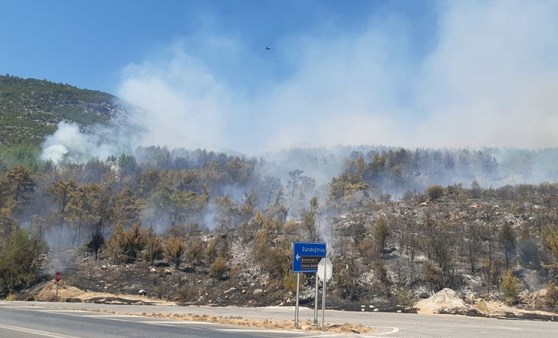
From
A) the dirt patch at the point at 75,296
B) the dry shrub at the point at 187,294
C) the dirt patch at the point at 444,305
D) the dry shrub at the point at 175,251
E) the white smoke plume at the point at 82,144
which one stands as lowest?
the dirt patch at the point at 75,296

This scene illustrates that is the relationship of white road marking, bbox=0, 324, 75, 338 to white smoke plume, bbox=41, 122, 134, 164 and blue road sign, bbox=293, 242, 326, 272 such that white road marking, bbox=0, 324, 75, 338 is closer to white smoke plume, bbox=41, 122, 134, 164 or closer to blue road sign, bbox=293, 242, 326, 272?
blue road sign, bbox=293, 242, 326, 272

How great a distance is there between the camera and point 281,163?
110062 millimetres

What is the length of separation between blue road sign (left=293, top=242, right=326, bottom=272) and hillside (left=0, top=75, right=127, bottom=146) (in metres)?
105

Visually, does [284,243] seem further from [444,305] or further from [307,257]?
[307,257]

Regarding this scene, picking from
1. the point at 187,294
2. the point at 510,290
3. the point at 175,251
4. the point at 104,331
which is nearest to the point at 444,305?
the point at 510,290

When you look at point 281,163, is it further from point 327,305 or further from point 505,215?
point 327,305

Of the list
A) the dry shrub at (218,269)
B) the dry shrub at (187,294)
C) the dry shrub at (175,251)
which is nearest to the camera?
the dry shrub at (187,294)

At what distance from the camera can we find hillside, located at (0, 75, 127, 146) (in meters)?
115

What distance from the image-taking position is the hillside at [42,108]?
115 metres

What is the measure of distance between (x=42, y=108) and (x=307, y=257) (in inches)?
5423

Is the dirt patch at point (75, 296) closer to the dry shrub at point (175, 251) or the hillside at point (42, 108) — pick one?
the dry shrub at point (175, 251)

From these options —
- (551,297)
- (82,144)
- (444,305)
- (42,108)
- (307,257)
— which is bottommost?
(444,305)

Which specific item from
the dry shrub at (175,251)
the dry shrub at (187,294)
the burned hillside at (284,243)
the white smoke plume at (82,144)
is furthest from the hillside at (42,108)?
the dry shrub at (187,294)

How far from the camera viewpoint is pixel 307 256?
15.8 m
